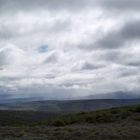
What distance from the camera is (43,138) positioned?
24.4m

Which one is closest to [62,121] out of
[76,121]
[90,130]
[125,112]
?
[76,121]

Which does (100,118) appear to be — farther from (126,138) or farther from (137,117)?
(126,138)

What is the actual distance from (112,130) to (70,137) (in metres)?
4.26

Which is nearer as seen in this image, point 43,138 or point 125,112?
point 43,138

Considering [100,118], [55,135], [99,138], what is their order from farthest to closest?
1. [100,118]
2. [55,135]
3. [99,138]

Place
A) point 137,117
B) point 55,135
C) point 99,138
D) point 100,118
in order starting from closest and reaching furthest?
1. point 99,138
2. point 55,135
3. point 137,117
4. point 100,118

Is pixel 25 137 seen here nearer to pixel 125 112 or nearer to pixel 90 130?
pixel 90 130

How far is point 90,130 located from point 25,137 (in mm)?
5887

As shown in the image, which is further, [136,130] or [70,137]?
[136,130]

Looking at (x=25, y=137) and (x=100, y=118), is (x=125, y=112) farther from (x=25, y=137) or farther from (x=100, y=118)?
(x=25, y=137)

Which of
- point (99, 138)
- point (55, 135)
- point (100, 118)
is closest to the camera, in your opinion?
point (99, 138)

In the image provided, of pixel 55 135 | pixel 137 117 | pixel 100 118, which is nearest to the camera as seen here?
pixel 55 135

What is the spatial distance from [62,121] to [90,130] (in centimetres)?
1246

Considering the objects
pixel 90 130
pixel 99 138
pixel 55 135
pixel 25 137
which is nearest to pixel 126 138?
pixel 99 138
